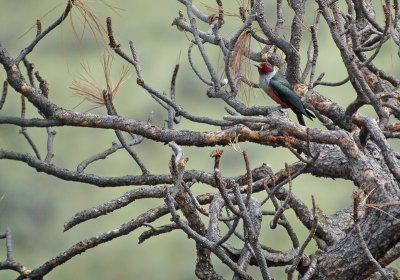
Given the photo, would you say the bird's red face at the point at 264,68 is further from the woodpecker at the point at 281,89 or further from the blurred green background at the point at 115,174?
the blurred green background at the point at 115,174

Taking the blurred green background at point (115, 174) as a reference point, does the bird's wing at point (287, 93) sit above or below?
below

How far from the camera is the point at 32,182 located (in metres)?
20.6

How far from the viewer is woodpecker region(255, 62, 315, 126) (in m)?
3.79

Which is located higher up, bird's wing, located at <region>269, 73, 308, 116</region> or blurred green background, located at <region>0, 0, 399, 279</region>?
blurred green background, located at <region>0, 0, 399, 279</region>

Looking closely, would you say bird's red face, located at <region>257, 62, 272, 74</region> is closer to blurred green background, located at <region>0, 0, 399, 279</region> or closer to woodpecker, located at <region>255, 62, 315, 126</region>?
woodpecker, located at <region>255, 62, 315, 126</region>

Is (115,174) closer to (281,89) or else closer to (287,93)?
(281,89)

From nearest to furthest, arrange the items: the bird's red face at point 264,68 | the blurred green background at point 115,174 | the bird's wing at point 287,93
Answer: the bird's wing at point 287,93, the bird's red face at point 264,68, the blurred green background at point 115,174

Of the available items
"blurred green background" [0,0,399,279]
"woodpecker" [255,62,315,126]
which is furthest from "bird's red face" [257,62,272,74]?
"blurred green background" [0,0,399,279]

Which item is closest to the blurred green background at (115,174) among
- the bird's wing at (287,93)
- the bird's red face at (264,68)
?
the bird's red face at (264,68)

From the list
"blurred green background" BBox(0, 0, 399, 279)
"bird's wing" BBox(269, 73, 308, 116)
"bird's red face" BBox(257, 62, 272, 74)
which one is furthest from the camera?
"blurred green background" BBox(0, 0, 399, 279)

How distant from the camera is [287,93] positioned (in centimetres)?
397

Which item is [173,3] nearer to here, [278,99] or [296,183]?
[296,183]

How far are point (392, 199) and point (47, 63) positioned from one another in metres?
20.5

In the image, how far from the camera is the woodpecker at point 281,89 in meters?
3.79
